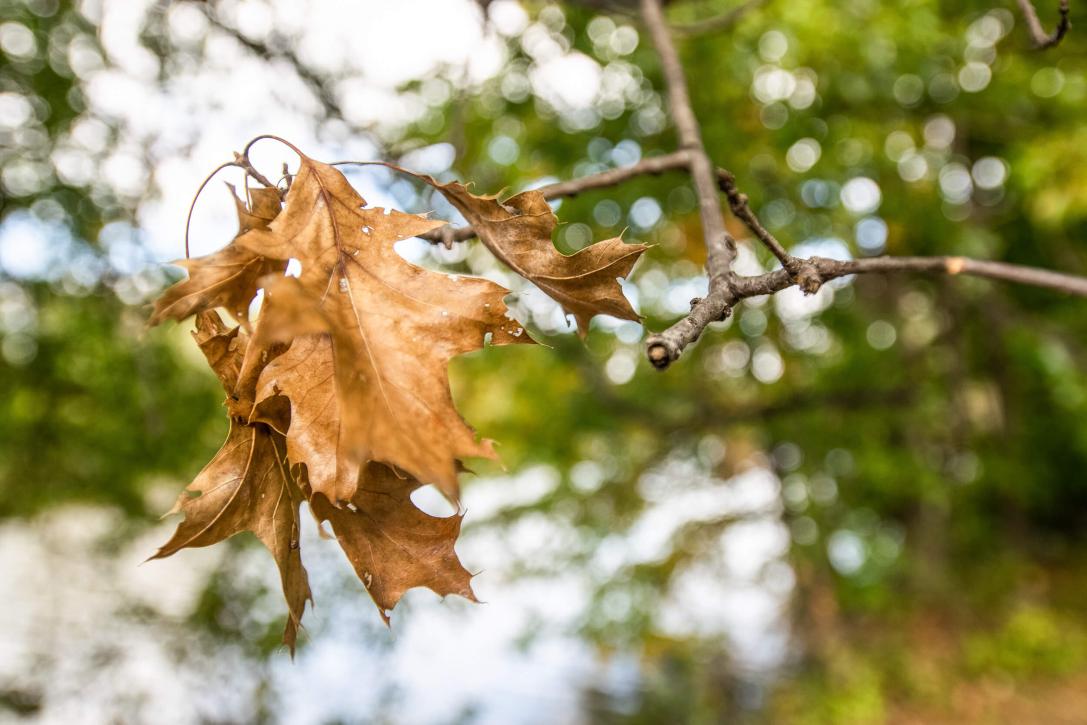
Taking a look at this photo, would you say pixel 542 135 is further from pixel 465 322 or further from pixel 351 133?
pixel 465 322

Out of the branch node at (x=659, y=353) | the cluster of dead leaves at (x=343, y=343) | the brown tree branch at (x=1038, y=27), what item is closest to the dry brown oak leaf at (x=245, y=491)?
the cluster of dead leaves at (x=343, y=343)

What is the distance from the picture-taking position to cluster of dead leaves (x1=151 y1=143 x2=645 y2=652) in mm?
629

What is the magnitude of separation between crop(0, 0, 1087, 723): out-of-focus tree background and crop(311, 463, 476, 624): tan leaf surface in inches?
10.0

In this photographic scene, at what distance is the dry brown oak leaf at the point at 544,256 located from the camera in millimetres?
727

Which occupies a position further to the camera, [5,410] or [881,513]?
[881,513]

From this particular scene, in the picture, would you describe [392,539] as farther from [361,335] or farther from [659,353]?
[659,353]

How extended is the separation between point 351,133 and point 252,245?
146 centimetres

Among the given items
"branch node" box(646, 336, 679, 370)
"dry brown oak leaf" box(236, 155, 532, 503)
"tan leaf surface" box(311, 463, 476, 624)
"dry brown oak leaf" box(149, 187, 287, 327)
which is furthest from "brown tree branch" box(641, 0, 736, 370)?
"dry brown oak leaf" box(149, 187, 287, 327)

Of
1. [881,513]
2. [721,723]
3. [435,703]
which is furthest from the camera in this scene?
[881,513]

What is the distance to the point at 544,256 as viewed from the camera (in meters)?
0.74

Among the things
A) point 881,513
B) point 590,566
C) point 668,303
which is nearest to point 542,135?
point 668,303

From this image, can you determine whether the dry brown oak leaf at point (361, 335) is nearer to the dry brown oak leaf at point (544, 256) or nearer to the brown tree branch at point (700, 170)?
the dry brown oak leaf at point (544, 256)

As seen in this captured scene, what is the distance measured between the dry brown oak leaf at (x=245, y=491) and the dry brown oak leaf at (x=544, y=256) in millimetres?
238

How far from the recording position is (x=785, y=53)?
3.17m
